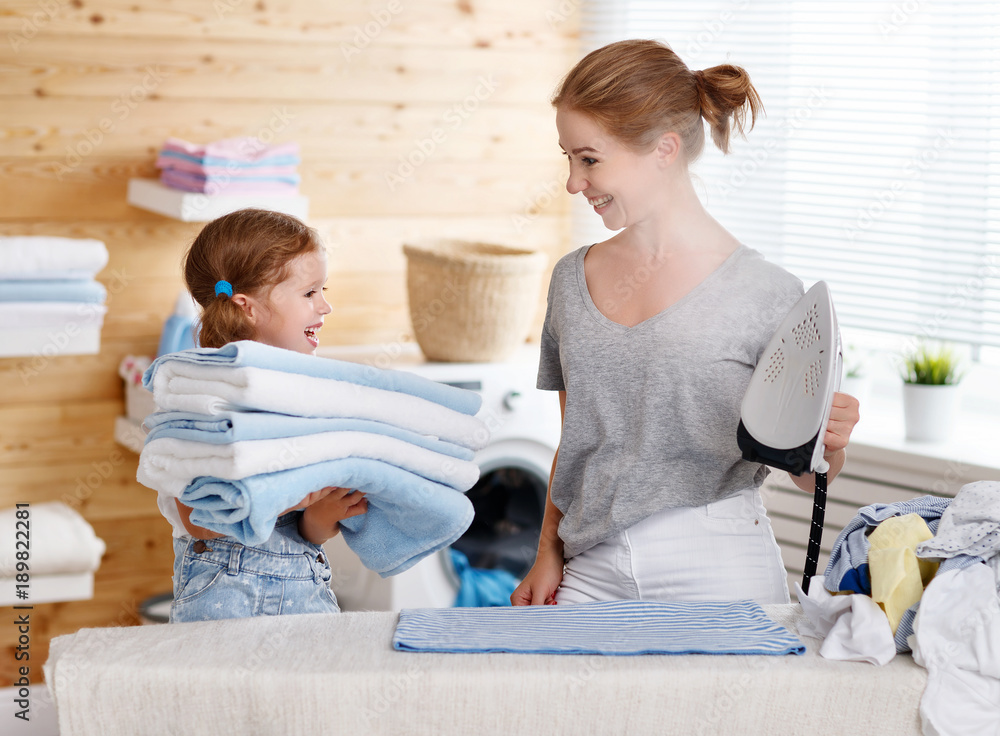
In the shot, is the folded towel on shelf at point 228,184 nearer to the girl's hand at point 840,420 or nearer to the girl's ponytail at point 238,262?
the girl's ponytail at point 238,262

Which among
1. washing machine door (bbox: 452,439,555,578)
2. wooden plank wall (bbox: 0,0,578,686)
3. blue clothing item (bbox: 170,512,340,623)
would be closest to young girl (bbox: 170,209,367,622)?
blue clothing item (bbox: 170,512,340,623)

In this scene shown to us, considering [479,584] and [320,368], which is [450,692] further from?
[479,584]

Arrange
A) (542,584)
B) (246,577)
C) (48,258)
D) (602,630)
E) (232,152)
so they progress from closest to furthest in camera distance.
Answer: (602,630), (246,577), (542,584), (48,258), (232,152)

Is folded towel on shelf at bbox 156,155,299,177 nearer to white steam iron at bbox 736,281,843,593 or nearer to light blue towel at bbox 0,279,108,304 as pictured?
light blue towel at bbox 0,279,108,304

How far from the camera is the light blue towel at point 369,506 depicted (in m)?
0.94

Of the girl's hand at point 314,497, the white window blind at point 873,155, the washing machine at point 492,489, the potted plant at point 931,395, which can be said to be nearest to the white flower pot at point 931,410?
the potted plant at point 931,395

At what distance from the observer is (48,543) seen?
2.35 metres

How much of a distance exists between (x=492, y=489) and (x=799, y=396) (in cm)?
161

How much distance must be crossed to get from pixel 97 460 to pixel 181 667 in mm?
1854

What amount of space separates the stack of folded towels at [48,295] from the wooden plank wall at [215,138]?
1.13ft

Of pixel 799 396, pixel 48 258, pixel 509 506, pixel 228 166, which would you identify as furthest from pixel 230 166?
pixel 799 396

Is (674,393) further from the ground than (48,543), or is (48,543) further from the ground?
(674,393)

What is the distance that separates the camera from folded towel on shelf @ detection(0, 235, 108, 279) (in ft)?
7.06

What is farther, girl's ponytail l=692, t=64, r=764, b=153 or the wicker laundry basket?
the wicker laundry basket
